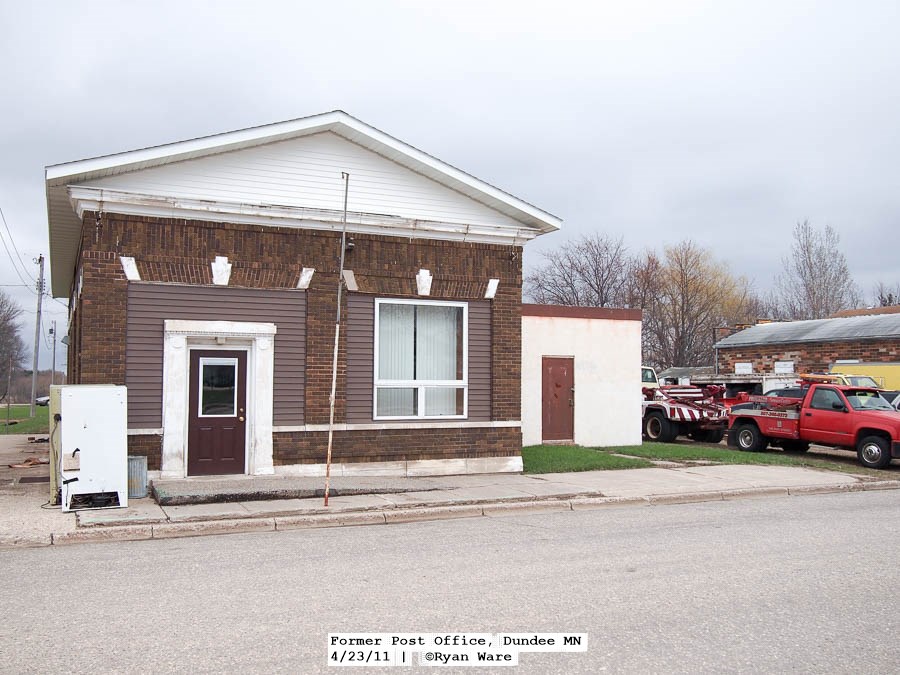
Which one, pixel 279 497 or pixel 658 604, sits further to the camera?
pixel 279 497

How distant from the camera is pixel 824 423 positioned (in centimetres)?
1850

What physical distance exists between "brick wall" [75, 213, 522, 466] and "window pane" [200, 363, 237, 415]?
3.43 ft

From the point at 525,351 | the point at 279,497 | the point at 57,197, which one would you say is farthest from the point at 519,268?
the point at 57,197

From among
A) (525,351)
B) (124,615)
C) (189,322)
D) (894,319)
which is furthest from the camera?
(894,319)

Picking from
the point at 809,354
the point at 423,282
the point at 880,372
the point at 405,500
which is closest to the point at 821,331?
the point at 809,354

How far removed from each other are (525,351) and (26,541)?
38.8ft

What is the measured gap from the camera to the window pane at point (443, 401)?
1468 centimetres

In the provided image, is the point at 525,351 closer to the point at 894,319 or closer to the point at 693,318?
the point at 894,319

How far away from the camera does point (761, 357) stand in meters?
34.8

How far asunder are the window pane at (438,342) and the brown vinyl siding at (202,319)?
222 cm

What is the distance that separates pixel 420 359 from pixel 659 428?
35.8ft

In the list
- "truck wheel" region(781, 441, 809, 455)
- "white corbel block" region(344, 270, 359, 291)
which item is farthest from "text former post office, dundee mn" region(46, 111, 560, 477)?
"truck wheel" region(781, 441, 809, 455)

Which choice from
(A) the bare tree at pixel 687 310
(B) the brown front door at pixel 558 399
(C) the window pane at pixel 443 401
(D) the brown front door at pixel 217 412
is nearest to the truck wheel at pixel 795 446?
(B) the brown front door at pixel 558 399

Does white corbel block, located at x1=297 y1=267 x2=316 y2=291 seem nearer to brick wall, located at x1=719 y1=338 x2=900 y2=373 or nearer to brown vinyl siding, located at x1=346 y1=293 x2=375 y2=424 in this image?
Answer: brown vinyl siding, located at x1=346 y1=293 x2=375 y2=424
